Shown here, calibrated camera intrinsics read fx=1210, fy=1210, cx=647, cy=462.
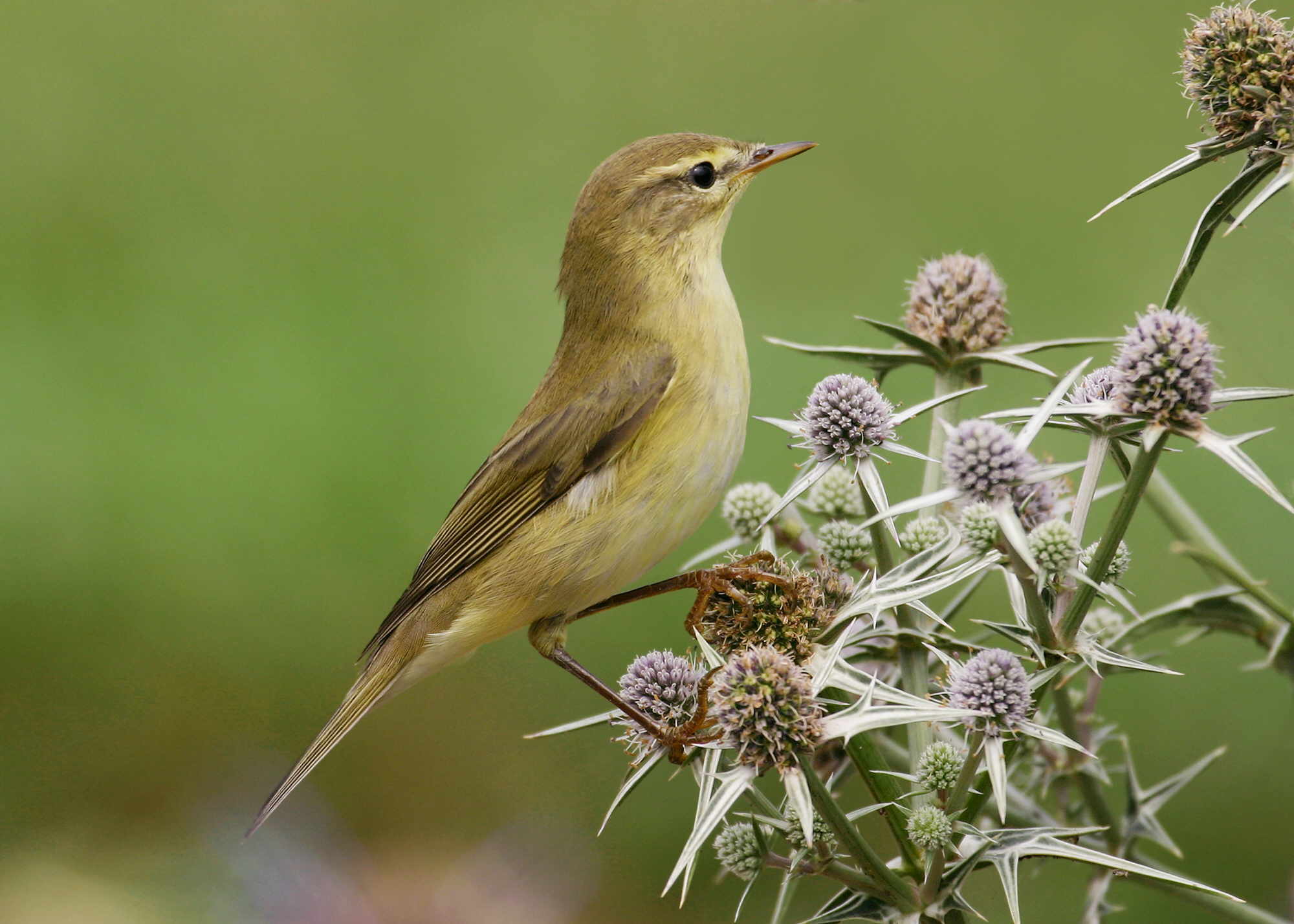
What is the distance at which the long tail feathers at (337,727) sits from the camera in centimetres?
271

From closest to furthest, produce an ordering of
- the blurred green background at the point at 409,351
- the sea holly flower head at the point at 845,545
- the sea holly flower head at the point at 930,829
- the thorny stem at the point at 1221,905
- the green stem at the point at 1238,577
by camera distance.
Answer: the green stem at the point at 1238,577, the sea holly flower head at the point at 930,829, the thorny stem at the point at 1221,905, the sea holly flower head at the point at 845,545, the blurred green background at the point at 409,351

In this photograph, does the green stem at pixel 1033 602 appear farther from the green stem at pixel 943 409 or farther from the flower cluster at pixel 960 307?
the flower cluster at pixel 960 307

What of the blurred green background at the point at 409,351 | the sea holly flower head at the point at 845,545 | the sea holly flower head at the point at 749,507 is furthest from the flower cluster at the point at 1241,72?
the sea holly flower head at the point at 749,507

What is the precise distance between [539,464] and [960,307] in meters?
1.16

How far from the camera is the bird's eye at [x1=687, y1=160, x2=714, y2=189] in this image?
3.21 m

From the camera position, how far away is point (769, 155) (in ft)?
10.6

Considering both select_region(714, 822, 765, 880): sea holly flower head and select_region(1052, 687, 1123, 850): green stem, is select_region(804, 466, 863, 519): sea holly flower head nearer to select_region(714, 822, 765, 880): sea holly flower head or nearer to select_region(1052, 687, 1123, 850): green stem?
select_region(1052, 687, 1123, 850): green stem

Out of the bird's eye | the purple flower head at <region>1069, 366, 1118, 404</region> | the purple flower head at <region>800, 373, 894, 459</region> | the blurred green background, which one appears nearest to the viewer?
the purple flower head at <region>1069, 366, 1118, 404</region>

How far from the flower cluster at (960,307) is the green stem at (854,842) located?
0.97 metres

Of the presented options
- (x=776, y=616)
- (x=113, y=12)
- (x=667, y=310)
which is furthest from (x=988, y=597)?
(x=113, y=12)

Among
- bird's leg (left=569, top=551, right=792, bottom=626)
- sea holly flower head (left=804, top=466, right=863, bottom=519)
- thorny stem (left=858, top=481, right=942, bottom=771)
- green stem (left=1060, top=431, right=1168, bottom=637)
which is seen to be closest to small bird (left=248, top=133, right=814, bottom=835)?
bird's leg (left=569, top=551, right=792, bottom=626)

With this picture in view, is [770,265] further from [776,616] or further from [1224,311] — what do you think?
[776,616]

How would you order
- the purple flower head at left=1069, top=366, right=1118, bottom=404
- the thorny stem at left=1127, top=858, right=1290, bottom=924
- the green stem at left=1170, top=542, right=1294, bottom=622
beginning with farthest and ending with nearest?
the thorny stem at left=1127, top=858, right=1290, bottom=924, the purple flower head at left=1069, top=366, right=1118, bottom=404, the green stem at left=1170, top=542, right=1294, bottom=622

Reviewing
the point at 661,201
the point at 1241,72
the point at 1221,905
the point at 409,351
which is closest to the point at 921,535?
the point at 1221,905
